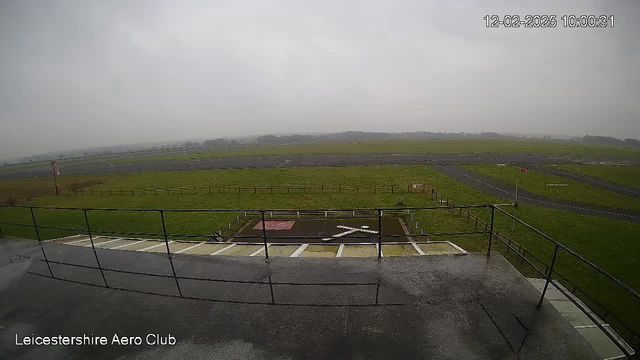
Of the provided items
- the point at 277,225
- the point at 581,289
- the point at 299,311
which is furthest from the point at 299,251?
the point at 581,289

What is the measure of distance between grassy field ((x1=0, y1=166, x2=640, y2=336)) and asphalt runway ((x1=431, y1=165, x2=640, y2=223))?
1.81m

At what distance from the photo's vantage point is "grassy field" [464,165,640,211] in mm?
26052

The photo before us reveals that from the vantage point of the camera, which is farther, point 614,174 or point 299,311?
point 614,174

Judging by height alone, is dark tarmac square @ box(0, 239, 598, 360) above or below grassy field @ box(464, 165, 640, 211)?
above

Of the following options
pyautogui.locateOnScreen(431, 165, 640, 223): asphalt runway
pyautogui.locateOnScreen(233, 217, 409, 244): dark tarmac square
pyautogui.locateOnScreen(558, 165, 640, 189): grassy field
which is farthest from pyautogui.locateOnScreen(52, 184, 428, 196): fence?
pyautogui.locateOnScreen(558, 165, 640, 189): grassy field

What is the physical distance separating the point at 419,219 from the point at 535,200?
15.9 m

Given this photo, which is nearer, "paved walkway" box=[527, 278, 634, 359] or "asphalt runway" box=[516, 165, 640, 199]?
"paved walkway" box=[527, 278, 634, 359]

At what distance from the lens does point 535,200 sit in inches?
1051

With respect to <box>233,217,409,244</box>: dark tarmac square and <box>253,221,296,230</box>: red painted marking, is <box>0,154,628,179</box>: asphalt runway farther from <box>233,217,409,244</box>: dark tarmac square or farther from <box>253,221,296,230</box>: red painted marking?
<box>253,221,296,230</box>: red painted marking

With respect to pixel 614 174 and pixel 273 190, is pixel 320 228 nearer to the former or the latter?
pixel 273 190

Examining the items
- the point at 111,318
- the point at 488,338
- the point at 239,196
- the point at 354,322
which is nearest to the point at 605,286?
the point at 488,338

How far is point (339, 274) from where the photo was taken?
16.0 ft

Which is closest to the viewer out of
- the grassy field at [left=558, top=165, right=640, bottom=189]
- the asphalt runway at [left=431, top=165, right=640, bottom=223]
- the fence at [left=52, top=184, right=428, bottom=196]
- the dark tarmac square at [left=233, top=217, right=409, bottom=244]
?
the dark tarmac square at [left=233, top=217, right=409, bottom=244]

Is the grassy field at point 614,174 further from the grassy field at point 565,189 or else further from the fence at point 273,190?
the fence at point 273,190
